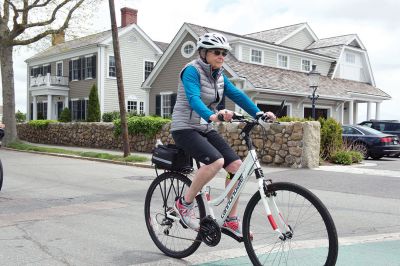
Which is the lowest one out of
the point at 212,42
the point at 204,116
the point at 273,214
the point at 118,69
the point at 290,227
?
the point at 290,227

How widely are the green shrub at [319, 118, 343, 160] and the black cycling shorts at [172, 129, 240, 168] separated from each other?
11736 mm

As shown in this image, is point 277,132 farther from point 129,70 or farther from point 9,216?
point 129,70

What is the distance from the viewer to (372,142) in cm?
1812

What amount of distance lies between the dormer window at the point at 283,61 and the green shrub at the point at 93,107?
12584mm

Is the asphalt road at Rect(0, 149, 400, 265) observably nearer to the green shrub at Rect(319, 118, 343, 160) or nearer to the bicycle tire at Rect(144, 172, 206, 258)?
the bicycle tire at Rect(144, 172, 206, 258)

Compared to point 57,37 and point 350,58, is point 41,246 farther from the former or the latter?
point 350,58

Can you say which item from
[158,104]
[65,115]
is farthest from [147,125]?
[65,115]

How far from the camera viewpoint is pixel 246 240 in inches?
149

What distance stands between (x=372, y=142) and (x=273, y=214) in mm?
15758

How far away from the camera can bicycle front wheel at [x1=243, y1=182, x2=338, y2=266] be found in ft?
10.9

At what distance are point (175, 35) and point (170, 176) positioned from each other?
2394 cm

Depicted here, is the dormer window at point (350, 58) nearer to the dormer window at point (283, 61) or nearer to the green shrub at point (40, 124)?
the dormer window at point (283, 61)

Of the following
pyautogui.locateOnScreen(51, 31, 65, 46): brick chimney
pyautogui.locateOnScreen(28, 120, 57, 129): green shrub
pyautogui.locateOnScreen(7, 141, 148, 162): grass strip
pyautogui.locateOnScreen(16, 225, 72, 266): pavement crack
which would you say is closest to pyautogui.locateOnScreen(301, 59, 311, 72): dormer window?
Result: pyautogui.locateOnScreen(51, 31, 65, 46): brick chimney

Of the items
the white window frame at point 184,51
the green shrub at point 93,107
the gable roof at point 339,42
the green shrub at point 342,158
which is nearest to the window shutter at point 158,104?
the white window frame at point 184,51
